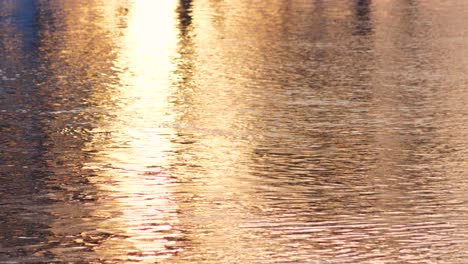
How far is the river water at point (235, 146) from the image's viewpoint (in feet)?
22.1

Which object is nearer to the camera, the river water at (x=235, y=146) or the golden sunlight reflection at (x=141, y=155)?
the river water at (x=235, y=146)

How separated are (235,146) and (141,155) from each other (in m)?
0.78

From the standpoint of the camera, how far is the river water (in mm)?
6734

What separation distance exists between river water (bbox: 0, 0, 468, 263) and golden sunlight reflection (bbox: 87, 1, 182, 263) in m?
0.02

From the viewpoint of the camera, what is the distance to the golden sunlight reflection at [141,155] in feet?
22.5

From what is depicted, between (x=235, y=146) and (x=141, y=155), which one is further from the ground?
(x=141, y=155)

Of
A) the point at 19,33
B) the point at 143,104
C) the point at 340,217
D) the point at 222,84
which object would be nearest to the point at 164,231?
the point at 340,217

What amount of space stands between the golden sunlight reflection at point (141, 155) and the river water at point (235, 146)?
2 centimetres

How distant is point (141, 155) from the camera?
9.16m

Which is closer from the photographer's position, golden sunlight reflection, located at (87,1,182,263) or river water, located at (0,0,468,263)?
river water, located at (0,0,468,263)

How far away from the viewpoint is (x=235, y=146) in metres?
9.56

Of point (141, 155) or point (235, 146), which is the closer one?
point (141, 155)

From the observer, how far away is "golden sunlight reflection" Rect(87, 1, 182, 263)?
6.87m

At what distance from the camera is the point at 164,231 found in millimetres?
6902
